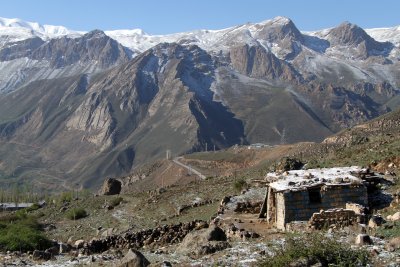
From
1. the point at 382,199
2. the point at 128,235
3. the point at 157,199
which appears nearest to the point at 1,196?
the point at 157,199

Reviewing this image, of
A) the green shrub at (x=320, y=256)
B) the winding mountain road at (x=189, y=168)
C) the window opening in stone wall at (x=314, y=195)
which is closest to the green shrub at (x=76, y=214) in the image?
the window opening in stone wall at (x=314, y=195)

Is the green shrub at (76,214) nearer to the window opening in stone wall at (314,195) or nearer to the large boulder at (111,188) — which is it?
the large boulder at (111,188)

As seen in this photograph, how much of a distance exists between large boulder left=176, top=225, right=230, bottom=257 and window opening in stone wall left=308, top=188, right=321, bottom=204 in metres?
5.54

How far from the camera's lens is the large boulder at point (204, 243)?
2061 cm

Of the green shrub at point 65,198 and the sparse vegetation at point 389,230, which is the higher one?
the sparse vegetation at point 389,230

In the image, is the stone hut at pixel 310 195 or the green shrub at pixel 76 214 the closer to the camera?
the stone hut at pixel 310 195

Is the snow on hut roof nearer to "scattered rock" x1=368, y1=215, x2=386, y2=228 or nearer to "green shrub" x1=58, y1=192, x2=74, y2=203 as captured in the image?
"scattered rock" x1=368, y1=215, x2=386, y2=228

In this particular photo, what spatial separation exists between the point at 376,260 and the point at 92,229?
33283 mm

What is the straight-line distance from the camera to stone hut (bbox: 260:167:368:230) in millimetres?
26656

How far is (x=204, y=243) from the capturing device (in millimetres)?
21594

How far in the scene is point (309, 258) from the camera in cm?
1630

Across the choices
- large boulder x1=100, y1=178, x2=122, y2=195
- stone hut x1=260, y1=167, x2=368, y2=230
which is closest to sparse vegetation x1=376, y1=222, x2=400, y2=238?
stone hut x1=260, y1=167, x2=368, y2=230

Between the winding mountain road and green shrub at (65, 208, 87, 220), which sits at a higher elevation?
green shrub at (65, 208, 87, 220)

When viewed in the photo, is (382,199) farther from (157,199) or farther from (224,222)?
(157,199)
